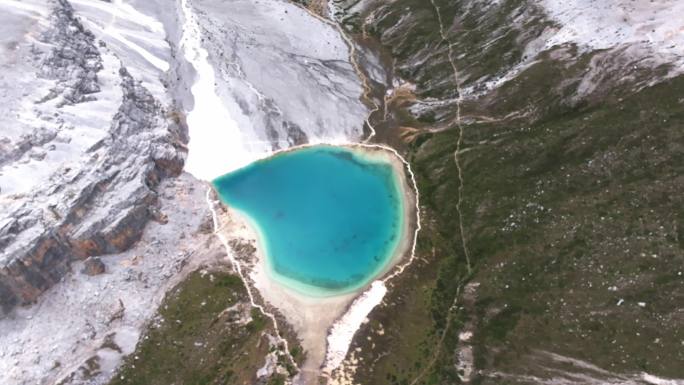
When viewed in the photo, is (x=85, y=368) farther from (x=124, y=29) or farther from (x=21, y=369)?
(x=124, y=29)

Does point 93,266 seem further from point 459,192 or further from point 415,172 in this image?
point 459,192

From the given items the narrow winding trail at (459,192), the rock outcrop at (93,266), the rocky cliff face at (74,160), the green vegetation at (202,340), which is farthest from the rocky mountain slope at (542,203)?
the rocky cliff face at (74,160)

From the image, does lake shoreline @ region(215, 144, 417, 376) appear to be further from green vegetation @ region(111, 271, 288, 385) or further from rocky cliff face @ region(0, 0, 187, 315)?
rocky cliff face @ region(0, 0, 187, 315)

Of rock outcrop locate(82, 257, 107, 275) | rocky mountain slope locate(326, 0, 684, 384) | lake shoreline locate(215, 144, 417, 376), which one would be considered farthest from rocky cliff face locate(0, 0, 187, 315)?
rocky mountain slope locate(326, 0, 684, 384)

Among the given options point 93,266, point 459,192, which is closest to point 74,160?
point 93,266

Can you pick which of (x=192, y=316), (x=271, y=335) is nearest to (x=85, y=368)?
(x=192, y=316)

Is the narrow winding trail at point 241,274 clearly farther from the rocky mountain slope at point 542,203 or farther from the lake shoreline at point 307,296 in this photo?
the rocky mountain slope at point 542,203
